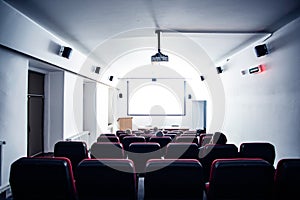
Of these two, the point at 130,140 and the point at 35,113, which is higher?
the point at 35,113

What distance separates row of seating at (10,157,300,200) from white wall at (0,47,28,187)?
1.90 metres

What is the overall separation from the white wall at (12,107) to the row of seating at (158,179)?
1900 millimetres

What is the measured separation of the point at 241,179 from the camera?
261 cm

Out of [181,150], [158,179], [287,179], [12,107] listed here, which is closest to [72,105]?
[12,107]

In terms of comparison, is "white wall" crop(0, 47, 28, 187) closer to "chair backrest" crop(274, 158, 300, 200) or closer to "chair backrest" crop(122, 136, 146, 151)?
"chair backrest" crop(122, 136, 146, 151)

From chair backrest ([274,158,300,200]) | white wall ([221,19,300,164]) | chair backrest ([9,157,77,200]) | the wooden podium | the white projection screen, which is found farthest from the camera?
the white projection screen

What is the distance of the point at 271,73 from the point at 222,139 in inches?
69.6

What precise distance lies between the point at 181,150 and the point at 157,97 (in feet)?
39.3

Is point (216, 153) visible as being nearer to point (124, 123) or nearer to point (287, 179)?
point (287, 179)

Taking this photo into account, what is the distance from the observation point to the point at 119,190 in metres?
2.76

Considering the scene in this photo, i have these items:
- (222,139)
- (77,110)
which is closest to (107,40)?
(77,110)

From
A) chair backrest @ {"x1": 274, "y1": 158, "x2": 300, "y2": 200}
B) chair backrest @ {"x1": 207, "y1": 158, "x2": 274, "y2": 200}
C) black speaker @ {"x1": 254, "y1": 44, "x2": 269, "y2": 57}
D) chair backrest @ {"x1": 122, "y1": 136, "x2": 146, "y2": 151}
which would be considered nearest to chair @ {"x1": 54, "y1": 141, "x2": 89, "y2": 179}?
chair backrest @ {"x1": 122, "y1": 136, "x2": 146, "y2": 151}

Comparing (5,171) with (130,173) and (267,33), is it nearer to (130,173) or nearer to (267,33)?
(130,173)

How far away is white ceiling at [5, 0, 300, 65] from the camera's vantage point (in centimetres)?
414
